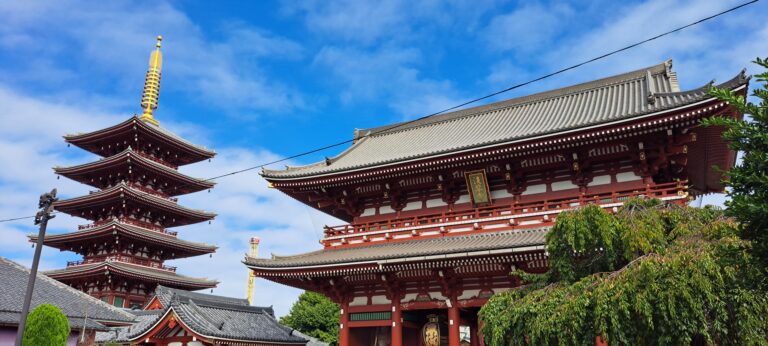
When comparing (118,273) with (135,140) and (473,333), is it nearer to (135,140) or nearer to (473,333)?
(135,140)

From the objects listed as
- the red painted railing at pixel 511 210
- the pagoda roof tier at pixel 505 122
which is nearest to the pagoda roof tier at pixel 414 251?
the red painted railing at pixel 511 210

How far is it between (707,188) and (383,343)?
12.8 m

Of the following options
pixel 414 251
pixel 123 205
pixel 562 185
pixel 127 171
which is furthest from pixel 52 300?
pixel 127 171

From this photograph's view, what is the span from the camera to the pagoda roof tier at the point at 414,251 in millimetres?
13648

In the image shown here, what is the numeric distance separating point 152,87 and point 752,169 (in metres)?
45.6

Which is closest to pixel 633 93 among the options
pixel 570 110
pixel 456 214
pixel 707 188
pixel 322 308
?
pixel 570 110

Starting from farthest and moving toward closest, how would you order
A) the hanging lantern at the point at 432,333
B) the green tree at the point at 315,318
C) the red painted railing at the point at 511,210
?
1. the green tree at the point at 315,318
2. the hanging lantern at the point at 432,333
3. the red painted railing at the point at 511,210

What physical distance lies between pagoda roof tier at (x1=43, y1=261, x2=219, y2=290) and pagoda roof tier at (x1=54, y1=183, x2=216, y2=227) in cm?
430

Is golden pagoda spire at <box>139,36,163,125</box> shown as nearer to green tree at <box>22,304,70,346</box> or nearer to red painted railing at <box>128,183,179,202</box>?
red painted railing at <box>128,183,179,202</box>

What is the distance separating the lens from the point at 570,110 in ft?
66.4

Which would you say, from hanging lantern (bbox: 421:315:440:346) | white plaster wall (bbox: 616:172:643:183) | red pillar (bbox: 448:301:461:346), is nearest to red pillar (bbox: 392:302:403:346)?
hanging lantern (bbox: 421:315:440:346)

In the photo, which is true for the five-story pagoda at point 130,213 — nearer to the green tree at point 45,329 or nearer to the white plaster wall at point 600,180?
the green tree at point 45,329

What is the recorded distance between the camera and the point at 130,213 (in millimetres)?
38250

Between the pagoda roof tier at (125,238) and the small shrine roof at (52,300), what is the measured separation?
16.1 metres
